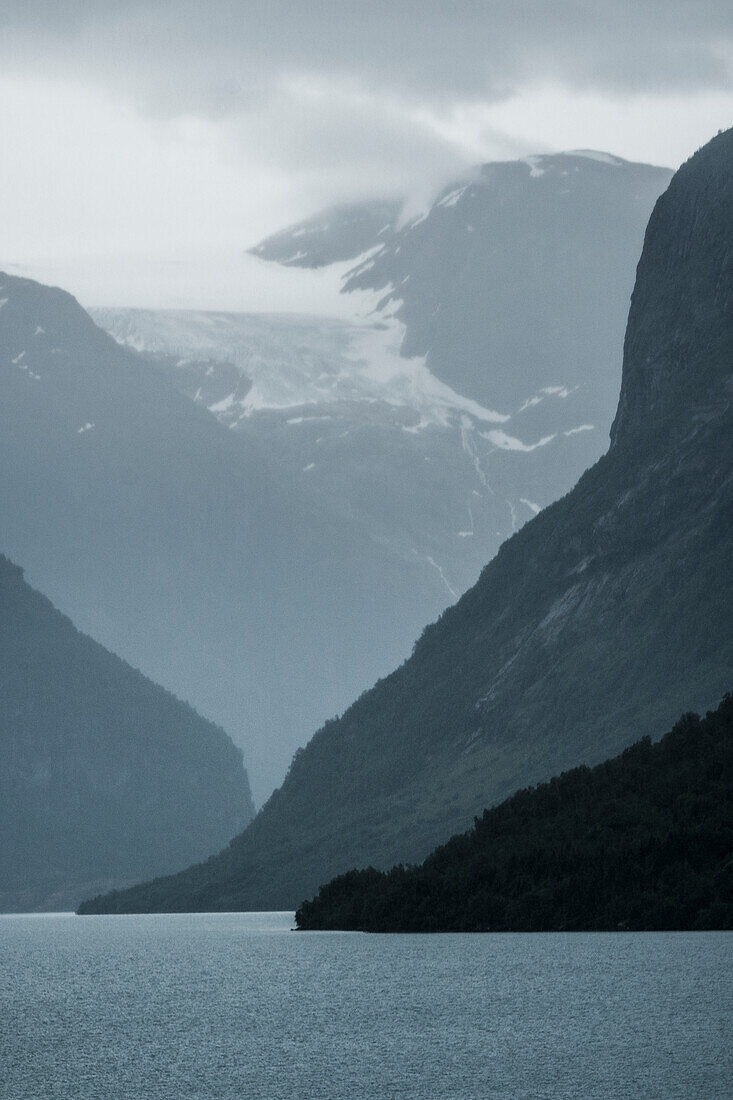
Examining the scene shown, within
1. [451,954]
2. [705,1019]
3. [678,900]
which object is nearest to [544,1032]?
[705,1019]

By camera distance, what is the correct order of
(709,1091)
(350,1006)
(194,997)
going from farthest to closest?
(194,997) < (350,1006) < (709,1091)

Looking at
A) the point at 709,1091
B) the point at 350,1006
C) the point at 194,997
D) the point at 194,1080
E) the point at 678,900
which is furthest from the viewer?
the point at 678,900

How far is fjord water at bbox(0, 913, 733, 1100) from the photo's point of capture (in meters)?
89.8

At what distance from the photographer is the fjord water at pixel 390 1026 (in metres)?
89.8

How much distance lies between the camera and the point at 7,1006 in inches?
5162

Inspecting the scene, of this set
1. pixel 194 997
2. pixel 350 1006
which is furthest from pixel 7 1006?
pixel 350 1006

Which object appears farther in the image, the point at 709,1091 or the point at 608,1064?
the point at 608,1064

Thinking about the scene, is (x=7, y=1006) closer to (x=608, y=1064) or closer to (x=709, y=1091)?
(x=608, y=1064)

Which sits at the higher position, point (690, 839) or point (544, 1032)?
point (690, 839)

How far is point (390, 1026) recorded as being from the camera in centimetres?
11219

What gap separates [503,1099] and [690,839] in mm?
114626

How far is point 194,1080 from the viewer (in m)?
92.4

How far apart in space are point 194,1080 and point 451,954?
77497 mm

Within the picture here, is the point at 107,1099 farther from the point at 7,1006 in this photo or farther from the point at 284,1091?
the point at 7,1006
